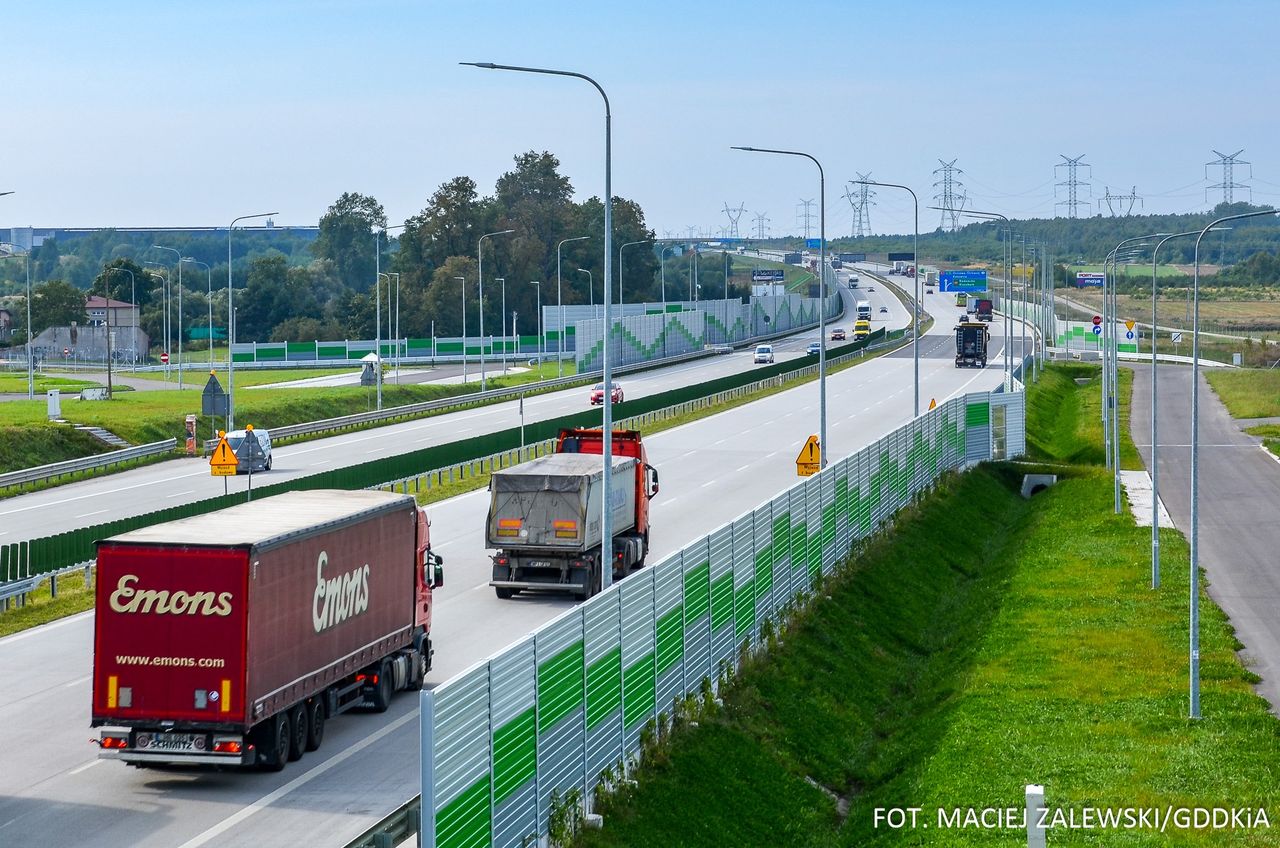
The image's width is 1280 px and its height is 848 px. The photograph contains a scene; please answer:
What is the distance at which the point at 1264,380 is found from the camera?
102 metres

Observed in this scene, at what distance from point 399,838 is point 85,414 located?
62036mm

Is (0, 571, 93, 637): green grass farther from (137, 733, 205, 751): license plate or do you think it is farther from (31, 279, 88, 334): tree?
(31, 279, 88, 334): tree

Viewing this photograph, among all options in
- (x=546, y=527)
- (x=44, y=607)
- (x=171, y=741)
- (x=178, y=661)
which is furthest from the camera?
(x=44, y=607)

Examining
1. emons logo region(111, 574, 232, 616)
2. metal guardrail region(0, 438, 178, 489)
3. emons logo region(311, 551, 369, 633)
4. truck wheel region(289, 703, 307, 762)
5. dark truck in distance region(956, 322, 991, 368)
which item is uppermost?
dark truck in distance region(956, 322, 991, 368)

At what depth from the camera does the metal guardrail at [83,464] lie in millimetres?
54812

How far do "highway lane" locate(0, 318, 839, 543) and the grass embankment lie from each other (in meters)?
22.7

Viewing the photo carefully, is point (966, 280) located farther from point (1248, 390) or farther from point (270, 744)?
point (270, 744)

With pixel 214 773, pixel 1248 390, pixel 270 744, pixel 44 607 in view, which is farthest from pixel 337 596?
pixel 1248 390

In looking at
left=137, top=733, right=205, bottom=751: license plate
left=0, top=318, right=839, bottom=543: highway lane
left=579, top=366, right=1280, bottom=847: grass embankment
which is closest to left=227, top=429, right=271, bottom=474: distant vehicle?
left=0, top=318, right=839, bottom=543: highway lane

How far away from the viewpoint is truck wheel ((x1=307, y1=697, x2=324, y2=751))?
67.5 feet

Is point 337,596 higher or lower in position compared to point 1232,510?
higher

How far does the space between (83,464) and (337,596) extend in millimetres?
41210

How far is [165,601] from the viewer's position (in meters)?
18.7

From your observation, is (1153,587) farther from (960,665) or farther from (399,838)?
(399,838)
